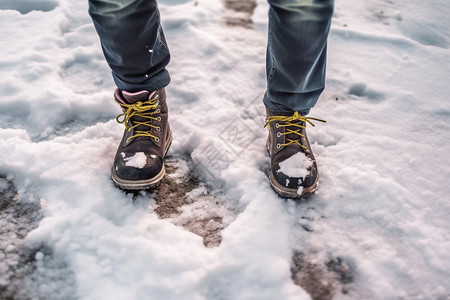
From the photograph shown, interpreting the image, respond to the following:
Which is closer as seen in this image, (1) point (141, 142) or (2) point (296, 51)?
(2) point (296, 51)

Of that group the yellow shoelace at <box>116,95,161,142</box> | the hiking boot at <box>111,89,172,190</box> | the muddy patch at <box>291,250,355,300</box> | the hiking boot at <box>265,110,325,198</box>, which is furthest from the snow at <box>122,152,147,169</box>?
the muddy patch at <box>291,250,355,300</box>

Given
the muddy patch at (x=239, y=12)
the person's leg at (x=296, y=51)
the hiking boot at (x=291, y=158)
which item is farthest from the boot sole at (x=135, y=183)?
the muddy patch at (x=239, y=12)

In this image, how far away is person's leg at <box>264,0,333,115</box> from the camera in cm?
109

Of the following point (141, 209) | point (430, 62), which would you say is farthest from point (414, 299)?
point (430, 62)

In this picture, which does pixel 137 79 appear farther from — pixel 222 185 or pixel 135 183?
pixel 222 185

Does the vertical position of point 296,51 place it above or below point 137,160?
above

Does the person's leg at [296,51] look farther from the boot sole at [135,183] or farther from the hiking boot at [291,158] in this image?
the boot sole at [135,183]

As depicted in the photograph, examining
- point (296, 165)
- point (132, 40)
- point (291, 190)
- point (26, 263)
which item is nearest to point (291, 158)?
point (296, 165)

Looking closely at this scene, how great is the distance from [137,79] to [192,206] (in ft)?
1.87

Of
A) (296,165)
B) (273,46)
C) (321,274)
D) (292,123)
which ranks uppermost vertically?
(273,46)

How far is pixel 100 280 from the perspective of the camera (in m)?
1.07

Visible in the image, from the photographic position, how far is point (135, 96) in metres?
1.38

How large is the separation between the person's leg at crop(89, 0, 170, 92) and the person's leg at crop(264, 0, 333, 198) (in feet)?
1.50

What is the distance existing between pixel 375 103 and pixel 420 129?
0.27 m
